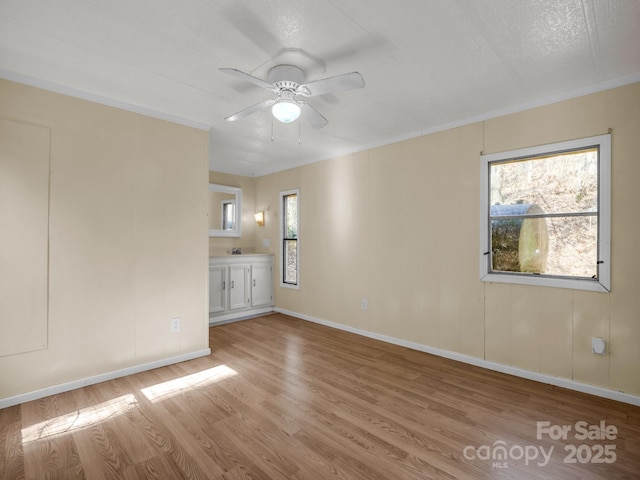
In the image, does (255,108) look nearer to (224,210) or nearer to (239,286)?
(239,286)

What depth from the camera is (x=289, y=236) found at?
5398 mm

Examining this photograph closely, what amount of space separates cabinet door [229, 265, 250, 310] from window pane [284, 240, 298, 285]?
681mm

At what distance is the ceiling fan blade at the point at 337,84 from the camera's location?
196cm

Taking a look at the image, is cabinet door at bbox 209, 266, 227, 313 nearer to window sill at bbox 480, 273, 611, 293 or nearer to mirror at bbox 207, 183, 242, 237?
mirror at bbox 207, 183, 242, 237

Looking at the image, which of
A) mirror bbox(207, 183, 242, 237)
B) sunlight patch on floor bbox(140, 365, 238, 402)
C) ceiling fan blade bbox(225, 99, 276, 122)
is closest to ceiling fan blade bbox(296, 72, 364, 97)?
ceiling fan blade bbox(225, 99, 276, 122)

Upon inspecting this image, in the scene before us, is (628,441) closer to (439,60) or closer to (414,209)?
(414,209)

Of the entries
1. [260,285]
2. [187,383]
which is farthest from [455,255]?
[260,285]

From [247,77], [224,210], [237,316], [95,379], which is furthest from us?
[224,210]

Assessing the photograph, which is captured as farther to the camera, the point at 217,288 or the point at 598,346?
the point at 217,288

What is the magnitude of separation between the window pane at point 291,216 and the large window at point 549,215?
117 inches

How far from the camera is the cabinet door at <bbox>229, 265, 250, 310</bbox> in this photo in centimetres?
496

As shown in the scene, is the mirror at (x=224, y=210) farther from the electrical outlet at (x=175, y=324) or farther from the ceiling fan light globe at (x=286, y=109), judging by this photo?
the ceiling fan light globe at (x=286, y=109)

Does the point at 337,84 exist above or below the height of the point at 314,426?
above

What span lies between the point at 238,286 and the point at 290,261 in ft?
3.16
